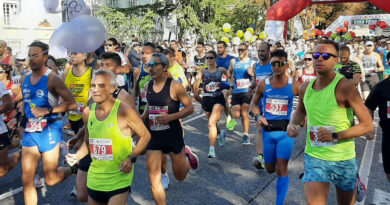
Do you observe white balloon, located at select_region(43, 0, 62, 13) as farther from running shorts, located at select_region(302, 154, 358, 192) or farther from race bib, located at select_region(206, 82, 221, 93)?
running shorts, located at select_region(302, 154, 358, 192)

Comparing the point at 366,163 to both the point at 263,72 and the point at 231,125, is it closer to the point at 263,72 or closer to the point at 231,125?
the point at 263,72

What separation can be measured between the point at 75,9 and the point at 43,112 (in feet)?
13.0

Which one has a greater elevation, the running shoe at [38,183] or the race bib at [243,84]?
the race bib at [243,84]

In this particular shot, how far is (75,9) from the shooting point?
25.6 feet

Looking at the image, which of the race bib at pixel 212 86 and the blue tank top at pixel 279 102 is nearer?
the blue tank top at pixel 279 102

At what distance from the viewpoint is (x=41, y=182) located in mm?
5676

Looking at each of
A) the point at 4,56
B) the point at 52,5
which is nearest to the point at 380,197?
the point at 52,5

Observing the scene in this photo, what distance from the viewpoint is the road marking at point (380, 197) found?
201 inches

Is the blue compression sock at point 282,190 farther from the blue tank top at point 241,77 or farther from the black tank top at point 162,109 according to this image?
the blue tank top at point 241,77

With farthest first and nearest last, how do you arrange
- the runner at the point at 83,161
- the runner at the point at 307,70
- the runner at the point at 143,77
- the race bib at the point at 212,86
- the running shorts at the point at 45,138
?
the runner at the point at 307,70 → the race bib at the point at 212,86 → the runner at the point at 143,77 → the running shorts at the point at 45,138 → the runner at the point at 83,161

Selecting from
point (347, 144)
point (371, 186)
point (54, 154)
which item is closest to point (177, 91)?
point (54, 154)

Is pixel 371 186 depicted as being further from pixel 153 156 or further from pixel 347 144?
pixel 153 156

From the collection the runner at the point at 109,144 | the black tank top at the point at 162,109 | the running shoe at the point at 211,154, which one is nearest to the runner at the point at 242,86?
the running shoe at the point at 211,154

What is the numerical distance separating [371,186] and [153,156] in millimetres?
3145
